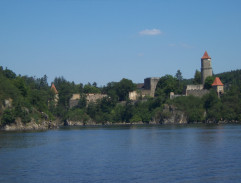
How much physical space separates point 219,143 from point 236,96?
48245mm

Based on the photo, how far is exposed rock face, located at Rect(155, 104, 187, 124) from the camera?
90.4 meters

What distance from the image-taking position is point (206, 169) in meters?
24.3

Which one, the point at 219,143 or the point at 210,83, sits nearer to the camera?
the point at 219,143

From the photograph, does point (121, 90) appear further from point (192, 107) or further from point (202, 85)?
point (192, 107)

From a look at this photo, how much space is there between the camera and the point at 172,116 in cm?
9138

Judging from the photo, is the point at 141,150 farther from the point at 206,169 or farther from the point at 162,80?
the point at 162,80

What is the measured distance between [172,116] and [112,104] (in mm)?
20963

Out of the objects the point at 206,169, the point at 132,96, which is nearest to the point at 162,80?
the point at 132,96

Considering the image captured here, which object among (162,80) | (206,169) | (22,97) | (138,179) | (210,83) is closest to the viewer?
(138,179)

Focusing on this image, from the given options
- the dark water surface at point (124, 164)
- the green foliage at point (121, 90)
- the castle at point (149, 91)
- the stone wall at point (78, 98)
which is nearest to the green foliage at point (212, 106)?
the castle at point (149, 91)

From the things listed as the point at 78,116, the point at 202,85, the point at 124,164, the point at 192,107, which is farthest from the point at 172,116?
the point at 124,164

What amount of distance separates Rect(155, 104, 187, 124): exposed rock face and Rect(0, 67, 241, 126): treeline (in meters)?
0.66

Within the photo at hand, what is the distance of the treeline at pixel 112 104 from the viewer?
73.6 metres

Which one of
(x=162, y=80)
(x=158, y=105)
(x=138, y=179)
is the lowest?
(x=138, y=179)
